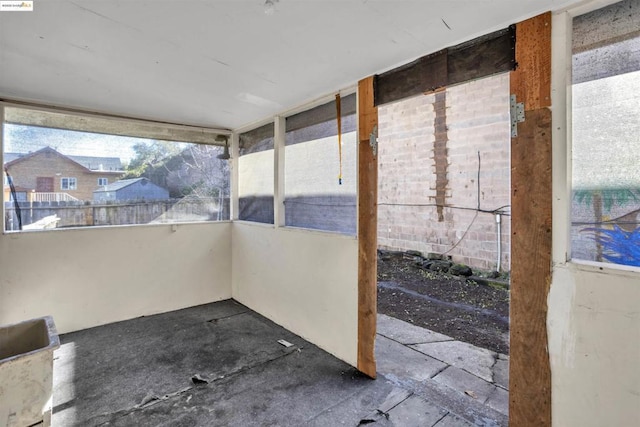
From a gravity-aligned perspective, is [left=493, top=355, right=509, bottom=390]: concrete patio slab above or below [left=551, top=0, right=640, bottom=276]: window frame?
below

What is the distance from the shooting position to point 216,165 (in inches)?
167

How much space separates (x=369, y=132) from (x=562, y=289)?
4.89ft

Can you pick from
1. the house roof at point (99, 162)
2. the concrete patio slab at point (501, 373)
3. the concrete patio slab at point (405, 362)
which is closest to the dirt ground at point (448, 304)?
the concrete patio slab at point (501, 373)

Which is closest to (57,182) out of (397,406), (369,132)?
(369,132)

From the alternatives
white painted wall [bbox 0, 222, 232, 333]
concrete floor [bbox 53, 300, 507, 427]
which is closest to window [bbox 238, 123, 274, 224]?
white painted wall [bbox 0, 222, 232, 333]

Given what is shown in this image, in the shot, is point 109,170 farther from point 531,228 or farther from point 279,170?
point 531,228

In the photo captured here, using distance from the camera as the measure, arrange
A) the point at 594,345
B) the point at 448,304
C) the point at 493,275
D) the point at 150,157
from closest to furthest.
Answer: the point at 594,345
the point at 150,157
the point at 448,304
the point at 493,275

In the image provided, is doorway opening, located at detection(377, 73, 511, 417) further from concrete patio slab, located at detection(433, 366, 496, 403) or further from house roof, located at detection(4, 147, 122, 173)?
house roof, located at detection(4, 147, 122, 173)

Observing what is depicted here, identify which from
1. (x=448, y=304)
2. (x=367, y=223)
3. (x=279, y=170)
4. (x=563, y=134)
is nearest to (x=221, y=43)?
(x=367, y=223)

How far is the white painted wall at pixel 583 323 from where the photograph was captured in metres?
1.32

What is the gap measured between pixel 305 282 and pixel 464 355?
1.54 m

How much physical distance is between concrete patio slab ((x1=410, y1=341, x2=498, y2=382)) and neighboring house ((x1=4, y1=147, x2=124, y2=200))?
3.67 meters

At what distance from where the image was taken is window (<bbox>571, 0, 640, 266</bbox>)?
54.0 inches

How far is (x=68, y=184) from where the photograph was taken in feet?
10.6
